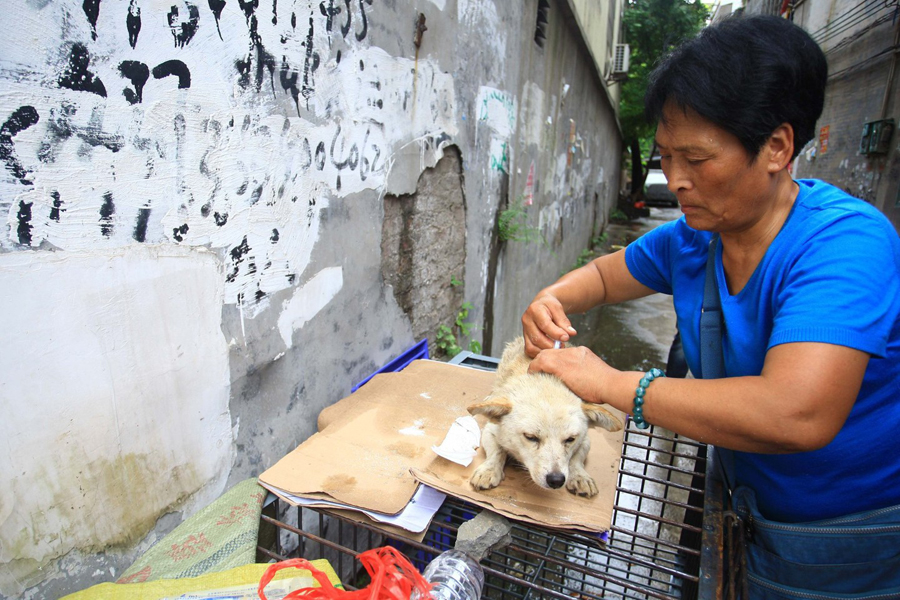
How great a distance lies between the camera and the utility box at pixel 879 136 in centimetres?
882

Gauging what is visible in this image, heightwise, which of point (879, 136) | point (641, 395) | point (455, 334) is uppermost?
point (879, 136)

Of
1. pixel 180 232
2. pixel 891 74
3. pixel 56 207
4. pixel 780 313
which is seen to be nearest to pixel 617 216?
pixel 891 74

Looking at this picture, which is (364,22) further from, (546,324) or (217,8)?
(546,324)

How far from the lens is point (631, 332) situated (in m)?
7.88

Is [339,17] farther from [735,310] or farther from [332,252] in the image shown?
[735,310]

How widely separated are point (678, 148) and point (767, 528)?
1102 millimetres

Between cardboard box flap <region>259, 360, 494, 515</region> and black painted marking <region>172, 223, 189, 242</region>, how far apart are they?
840mm

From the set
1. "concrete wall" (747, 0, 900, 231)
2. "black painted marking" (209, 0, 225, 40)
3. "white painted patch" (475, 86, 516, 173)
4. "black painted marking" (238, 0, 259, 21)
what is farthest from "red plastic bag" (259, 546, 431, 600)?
"concrete wall" (747, 0, 900, 231)

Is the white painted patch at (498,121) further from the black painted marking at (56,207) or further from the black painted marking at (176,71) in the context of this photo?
the black painted marking at (56,207)

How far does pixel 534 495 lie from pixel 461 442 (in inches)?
14.9

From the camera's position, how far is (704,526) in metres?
1.50

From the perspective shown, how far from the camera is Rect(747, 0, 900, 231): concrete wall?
892 cm

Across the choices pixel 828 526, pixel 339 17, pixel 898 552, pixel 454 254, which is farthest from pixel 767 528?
pixel 454 254

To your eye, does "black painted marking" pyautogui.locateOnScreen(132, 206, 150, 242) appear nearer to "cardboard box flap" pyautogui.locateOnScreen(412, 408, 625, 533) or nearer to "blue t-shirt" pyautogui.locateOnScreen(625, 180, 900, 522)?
"cardboard box flap" pyautogui.locateOnScreen(412, 408, 625, 533)
